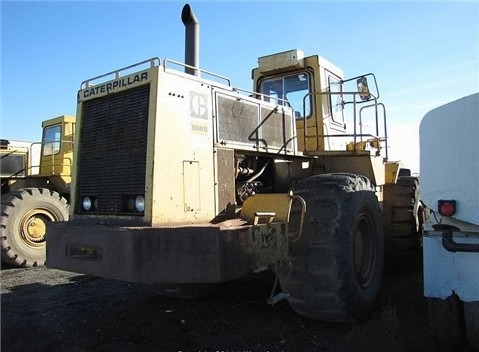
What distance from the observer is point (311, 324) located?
4414 mm

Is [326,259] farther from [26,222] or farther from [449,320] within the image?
[26,222]

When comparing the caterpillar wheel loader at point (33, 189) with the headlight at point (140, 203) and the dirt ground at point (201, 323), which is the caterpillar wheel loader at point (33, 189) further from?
the headlight at point (140, 203)

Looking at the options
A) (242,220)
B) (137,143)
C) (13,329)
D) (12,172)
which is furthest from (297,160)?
(12,172)

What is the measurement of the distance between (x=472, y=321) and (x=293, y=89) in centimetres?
423

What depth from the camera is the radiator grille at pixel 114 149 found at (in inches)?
158

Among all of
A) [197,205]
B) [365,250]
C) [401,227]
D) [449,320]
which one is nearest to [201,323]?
[197,205]

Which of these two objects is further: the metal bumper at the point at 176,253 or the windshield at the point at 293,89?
the windshield at the point at 293,89

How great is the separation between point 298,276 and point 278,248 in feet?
1.22

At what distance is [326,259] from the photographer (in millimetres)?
3998

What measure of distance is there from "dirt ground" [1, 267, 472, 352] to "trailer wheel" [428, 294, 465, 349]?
23cm

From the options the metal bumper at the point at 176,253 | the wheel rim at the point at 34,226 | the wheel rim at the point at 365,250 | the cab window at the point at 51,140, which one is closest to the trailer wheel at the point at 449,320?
the wheel rim at the point at 365,250

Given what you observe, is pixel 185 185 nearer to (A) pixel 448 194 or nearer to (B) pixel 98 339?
(B) pixel 98 339

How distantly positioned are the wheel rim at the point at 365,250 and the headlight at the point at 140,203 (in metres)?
2.22

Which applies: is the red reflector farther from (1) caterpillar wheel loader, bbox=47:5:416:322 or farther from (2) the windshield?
(2) the windshield
